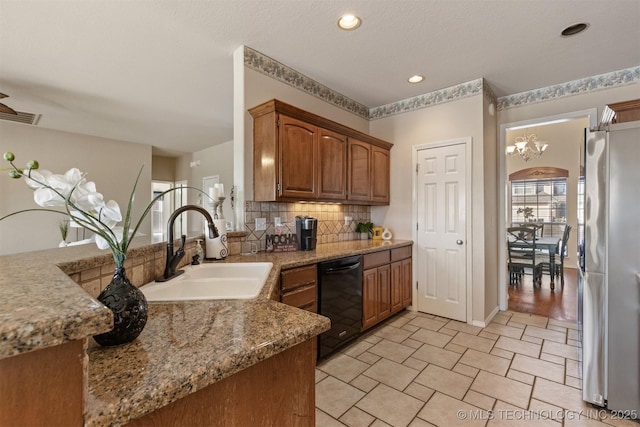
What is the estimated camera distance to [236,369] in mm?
659

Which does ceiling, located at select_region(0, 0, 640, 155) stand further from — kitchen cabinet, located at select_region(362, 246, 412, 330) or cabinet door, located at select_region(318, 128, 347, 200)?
kitchen cabinet, located at select_region(362, 246, 412, 330)

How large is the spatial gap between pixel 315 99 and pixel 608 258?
2.83 meters

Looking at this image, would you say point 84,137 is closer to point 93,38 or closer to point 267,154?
point 93,38

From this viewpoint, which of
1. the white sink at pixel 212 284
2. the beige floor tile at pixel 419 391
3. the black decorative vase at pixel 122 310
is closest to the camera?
the black decorative vase at pixel 122 310

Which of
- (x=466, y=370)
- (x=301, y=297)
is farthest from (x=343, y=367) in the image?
(x=466, y=370)

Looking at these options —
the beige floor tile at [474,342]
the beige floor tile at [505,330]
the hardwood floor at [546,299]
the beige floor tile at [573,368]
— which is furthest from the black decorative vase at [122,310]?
the hardwood floor at [546,299]

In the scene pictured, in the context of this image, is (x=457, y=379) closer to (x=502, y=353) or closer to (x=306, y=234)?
(x=502, y=353)

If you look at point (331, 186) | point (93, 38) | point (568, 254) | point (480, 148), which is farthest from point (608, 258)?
point (568, 254)

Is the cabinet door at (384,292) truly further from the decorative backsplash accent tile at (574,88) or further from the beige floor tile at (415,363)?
the decorative backsplash accent tile at (574,88)

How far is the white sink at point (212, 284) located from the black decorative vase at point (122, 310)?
39cm

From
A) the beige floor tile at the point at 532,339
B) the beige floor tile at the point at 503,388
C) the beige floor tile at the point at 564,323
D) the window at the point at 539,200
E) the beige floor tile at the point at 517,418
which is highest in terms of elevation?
the window at the point at 539,200

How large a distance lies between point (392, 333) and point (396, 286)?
556mm

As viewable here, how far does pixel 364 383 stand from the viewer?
2.13 metres

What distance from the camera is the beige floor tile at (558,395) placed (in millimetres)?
1873
